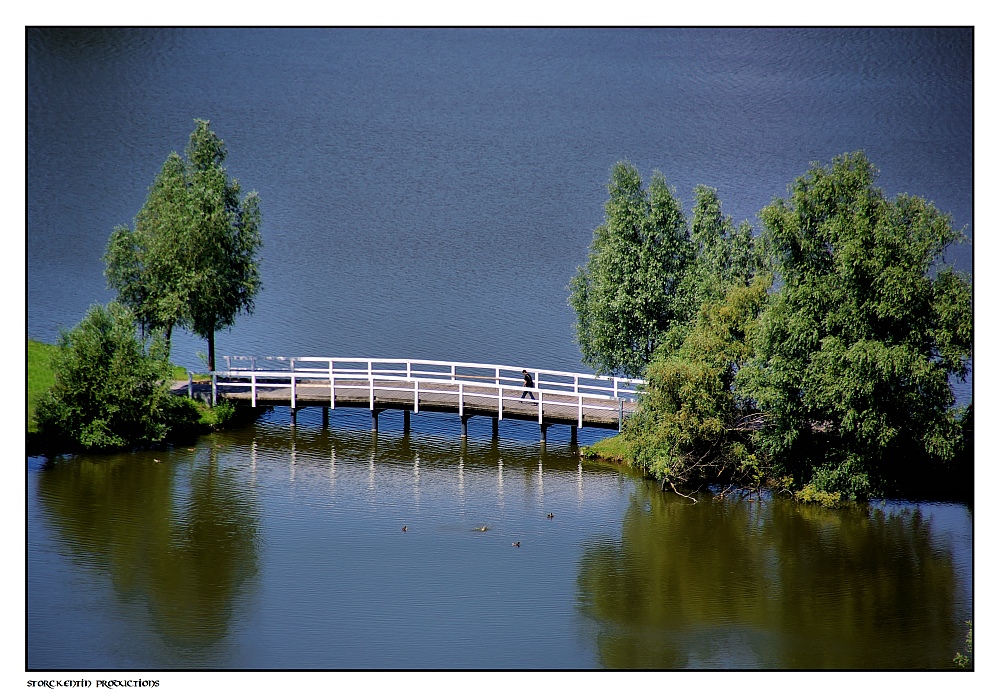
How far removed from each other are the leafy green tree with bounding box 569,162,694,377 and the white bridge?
117 cm

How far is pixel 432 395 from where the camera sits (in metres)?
30.4

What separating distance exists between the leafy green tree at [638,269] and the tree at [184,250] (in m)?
10.5

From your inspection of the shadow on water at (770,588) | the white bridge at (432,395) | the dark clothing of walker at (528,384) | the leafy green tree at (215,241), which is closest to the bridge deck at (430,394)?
the white bridge at (432,395)

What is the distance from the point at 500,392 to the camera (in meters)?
29.0

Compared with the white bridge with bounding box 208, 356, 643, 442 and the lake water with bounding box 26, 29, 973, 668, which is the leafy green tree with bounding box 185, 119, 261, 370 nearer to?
the white bridge with bounding box 208, 356, 643, 442

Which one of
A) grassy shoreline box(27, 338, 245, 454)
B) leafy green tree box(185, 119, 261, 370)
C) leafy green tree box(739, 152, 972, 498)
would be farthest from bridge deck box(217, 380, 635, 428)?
leafy green tree box(739, 152, 972, 498)

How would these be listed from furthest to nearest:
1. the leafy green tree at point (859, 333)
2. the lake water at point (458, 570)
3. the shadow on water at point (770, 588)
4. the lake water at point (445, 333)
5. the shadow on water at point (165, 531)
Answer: the leafy green tree at point (859, 333)
the shadow on water at point (165, 531)
the lake water at point (445, 333)
the lake water at point (458, 570)
the shadow on water at point (770, 588)

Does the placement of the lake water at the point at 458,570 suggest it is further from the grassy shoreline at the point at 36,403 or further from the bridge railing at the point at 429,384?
the bridge railing at the point at 429,384

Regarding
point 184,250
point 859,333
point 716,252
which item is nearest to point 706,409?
point 859,333

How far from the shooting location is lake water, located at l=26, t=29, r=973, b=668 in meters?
19.2

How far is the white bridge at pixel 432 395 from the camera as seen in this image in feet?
94.3

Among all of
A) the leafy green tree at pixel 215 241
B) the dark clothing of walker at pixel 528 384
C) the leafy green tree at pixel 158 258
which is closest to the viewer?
the dark clothing of walker at pixel 528 384

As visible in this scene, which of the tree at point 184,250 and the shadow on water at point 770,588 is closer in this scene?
the shadow on water at point 770,588

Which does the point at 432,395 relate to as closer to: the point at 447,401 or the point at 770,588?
the point at 447,401
